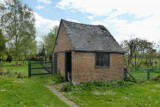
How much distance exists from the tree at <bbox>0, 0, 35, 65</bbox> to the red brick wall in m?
33.1

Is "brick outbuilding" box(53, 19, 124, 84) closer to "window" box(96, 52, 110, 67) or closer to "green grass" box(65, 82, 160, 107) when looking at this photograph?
"window" box(96, 52, 110, 67)

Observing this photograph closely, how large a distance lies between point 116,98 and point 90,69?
5.61m

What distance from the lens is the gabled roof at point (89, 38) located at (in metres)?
20.2

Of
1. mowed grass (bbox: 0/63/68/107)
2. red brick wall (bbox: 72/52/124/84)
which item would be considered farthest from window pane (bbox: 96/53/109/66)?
mowed grass (bbox: 0/63/68/107)

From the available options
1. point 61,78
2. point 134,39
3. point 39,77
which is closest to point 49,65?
point 39,77

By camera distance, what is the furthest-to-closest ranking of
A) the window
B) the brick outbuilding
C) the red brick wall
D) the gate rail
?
1. the gate rail
2. the window
3. the brick outbuilding
4. the red brick wall

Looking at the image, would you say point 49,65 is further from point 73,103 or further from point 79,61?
point 73,103

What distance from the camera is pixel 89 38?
70.4 ft

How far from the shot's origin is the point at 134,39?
41.2 m

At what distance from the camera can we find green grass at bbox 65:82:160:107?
43.5 ft

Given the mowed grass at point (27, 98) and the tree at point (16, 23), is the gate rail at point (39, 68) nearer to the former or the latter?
the mowed grass at point (27, 98)

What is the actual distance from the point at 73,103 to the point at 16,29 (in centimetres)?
3969

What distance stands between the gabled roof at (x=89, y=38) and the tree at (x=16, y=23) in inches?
1183

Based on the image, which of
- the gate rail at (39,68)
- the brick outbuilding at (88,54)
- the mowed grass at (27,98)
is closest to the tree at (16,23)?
the gate rail at (39,68)
